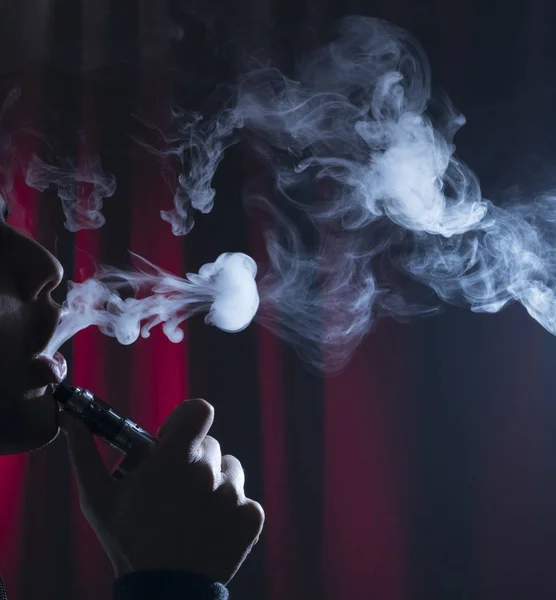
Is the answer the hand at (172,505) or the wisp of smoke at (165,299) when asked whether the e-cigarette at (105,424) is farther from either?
the wisp of smoke at (165,299)

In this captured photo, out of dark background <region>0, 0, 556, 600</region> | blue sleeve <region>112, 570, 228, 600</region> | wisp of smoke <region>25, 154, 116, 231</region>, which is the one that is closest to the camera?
blue sleeve <region>112, 570, 228, 600</region>

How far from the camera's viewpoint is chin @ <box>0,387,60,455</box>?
1.97 feet

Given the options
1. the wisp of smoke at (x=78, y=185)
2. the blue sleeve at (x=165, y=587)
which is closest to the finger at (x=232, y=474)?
the blue sleeve at (x=165, y=587)

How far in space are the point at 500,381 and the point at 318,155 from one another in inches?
33.1

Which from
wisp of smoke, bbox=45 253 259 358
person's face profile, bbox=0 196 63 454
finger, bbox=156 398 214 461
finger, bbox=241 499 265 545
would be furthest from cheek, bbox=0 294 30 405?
wisp of smoke, bbox=45 253 259 358

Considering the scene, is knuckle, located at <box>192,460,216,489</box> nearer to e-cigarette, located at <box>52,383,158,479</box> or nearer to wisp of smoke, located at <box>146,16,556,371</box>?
e-cigarette, located at <box>52,383,158,479</box>

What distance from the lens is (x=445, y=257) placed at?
5.75 feet

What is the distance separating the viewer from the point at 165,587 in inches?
21.8

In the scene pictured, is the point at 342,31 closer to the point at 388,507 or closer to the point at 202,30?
the point at 202,30

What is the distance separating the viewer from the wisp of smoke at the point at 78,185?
1.88 meters

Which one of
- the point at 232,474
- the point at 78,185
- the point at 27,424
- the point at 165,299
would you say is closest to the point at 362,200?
the point at 165,299

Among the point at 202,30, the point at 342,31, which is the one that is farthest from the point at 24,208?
the point at 342,31

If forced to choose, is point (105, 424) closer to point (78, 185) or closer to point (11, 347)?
point (11, 347)

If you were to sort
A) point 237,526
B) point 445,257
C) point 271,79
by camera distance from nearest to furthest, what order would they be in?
point 237,526, point 445,257, point 271,79
